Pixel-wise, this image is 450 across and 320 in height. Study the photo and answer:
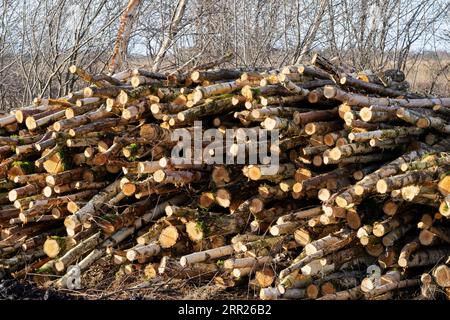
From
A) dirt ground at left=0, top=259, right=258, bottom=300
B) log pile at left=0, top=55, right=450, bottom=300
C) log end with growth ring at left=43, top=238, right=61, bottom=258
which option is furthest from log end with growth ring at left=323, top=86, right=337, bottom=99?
log end with growth ring at left=43, top=238, right=61, bottom=258

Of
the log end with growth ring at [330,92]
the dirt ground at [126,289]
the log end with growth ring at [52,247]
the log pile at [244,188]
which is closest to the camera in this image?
the log pile at [244,188]

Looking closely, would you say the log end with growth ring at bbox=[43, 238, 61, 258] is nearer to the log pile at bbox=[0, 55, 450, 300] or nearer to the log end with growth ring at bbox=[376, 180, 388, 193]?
the log pile at bbox=[0, 55, 450, 300]

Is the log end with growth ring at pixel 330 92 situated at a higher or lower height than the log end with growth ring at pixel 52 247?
higher

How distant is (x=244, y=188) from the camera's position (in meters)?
4.91

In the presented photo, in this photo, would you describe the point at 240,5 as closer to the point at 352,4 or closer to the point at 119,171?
the point at 352,4

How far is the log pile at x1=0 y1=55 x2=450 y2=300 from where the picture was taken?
4.24 m

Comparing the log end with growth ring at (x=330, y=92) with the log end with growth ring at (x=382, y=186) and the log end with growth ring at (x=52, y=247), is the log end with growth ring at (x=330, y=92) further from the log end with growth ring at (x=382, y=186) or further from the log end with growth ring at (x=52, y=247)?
the log end with growth ring at (x=52, y=247)

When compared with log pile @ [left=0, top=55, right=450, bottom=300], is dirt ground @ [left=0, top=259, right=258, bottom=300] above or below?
below

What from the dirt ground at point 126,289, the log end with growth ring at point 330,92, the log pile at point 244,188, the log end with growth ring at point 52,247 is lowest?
the dirt ground at point 126,289

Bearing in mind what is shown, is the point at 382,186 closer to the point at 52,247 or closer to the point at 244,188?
the point at 244,188

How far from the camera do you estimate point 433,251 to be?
14.2 feet

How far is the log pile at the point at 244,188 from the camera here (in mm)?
4242

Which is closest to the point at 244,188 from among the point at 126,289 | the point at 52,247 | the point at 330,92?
the point at 330,92

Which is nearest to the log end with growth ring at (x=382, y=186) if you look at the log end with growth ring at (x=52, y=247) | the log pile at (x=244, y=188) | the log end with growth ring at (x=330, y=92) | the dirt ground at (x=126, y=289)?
the log pile at (x=244, y=188)
